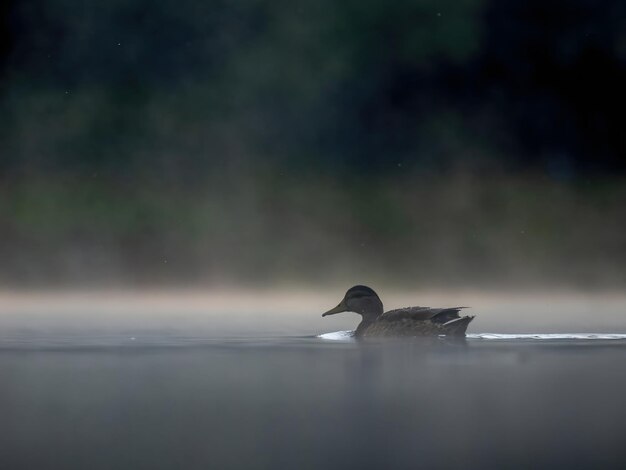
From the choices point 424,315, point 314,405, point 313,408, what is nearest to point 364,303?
point 424,315

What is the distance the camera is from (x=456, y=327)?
13.6 metres

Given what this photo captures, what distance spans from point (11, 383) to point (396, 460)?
4119mm

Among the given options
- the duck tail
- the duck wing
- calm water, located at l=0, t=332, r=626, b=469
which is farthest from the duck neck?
calm water, located at l=0, t=332, r=626, b=469

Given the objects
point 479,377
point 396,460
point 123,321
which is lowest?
point 396,460

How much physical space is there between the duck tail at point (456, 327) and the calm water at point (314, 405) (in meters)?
0.29

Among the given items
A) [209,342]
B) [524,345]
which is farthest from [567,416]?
[209,342]

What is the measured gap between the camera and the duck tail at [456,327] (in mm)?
13477

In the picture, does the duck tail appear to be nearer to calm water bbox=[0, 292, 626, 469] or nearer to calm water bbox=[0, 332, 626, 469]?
calm water bbox=[0, 292, 626, 469]

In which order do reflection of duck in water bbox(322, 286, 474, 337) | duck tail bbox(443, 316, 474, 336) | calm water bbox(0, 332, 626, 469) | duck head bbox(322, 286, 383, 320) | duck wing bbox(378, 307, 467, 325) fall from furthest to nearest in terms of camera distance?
duck head bbox(322, 286, 383, 320) < duck wing bbox(378, 307, 467, 325) < reflection of duck in water bbox(322, 286, 474, 337) < duck tail bbox(443, 316, 474, 336) < calm water bbox(0, 332, 626, 469)

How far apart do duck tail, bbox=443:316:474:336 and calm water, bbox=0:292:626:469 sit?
29 cm

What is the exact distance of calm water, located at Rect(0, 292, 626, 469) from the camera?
6.05 meters

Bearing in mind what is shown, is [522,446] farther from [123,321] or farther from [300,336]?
[123,321]

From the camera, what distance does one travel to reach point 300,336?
14.6 metres

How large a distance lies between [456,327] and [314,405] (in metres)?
5.97
